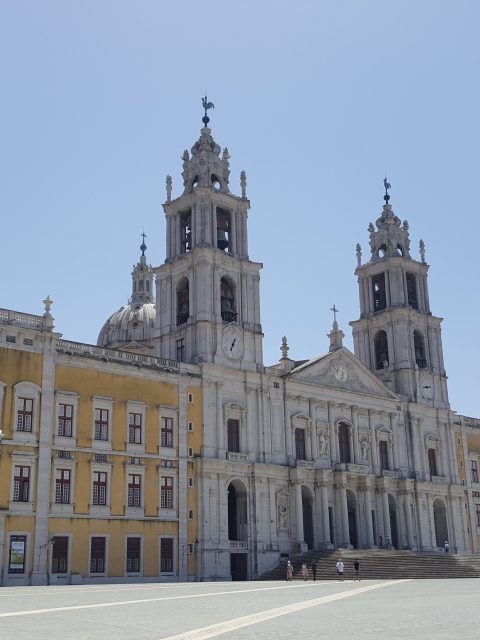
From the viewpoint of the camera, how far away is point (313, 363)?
5628cm

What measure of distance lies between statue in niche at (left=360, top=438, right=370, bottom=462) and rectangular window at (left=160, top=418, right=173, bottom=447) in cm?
1692

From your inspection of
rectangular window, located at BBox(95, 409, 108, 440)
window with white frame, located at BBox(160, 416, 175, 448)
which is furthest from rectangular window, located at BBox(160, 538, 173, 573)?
rectangular window, located at BBox(95, 409, 108, 440)

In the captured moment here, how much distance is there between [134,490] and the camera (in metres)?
44.4

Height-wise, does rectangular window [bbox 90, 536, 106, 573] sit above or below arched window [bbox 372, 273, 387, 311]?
below

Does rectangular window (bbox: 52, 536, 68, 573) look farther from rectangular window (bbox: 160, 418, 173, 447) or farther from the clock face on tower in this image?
the clock face on tower

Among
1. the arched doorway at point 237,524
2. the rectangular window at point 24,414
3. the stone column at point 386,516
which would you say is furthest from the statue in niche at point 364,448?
the rectangular window at point 24,414

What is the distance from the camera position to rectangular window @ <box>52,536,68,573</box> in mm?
40500

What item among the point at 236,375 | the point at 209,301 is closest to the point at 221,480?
the point at 236,375

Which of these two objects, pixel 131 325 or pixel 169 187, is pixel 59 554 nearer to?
pixel 169 187

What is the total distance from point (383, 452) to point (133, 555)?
76.6 feet

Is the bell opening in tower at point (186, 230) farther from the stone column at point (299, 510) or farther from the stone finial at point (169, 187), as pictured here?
the stone column at point (299, 510)

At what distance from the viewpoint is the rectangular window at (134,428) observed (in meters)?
45.1

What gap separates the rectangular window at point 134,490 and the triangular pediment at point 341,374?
14179mm

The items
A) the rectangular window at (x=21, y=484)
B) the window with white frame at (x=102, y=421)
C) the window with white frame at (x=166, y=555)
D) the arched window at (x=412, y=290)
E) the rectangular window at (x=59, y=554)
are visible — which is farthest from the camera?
the arched window at (x=412, y=290)
